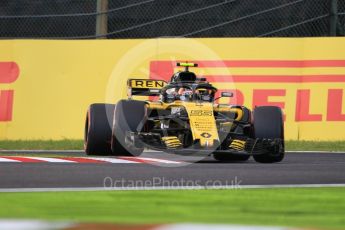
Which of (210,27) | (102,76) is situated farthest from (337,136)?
(102,76)

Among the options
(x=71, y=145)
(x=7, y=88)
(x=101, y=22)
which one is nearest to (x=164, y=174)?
(x=71, y=145)

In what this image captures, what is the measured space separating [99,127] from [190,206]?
20.1ft

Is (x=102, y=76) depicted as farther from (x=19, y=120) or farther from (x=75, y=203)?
(x=75, y=203)

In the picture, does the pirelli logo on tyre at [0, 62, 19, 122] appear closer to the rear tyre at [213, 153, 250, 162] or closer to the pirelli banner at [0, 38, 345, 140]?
the pirelli banner at [0, 38, 345, 140]

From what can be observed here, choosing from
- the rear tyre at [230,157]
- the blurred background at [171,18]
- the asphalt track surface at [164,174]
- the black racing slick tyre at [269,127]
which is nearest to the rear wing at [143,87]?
the rear tyre at [230,157]

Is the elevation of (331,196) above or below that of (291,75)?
below

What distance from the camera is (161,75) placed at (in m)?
17.6

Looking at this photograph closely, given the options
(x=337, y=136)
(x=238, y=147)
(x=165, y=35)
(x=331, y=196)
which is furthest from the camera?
(x=165, y=35)

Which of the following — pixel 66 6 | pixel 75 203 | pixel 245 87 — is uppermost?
pixel 66 6

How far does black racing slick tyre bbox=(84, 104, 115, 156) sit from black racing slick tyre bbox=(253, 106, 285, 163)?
74.6 inches

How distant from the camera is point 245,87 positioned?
17.2m

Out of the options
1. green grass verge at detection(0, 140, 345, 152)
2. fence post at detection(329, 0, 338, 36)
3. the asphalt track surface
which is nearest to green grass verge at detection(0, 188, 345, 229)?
the asphalt track surface

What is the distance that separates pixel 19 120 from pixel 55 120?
0.59 m

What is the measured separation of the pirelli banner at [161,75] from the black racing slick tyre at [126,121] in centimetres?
425
